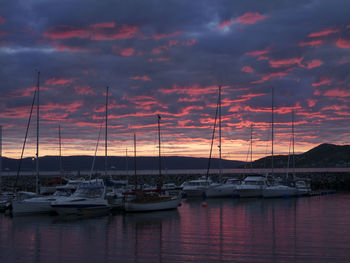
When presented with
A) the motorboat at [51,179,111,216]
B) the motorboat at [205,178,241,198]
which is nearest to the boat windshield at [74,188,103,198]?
the motorboat at [51,179,111,216]

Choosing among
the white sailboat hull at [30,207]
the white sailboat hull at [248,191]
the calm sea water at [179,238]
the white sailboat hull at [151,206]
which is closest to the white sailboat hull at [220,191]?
the white sailboat hull at [248,191]

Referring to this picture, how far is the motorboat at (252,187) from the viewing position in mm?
53250

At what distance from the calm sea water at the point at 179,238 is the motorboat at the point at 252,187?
18.7 metres

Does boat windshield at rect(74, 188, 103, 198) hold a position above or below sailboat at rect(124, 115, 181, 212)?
above

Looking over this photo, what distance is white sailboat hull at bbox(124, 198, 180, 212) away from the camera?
116 feet

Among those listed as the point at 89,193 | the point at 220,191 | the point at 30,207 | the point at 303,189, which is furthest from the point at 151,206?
the point at 303,189

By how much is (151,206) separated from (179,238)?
1377 centimetres

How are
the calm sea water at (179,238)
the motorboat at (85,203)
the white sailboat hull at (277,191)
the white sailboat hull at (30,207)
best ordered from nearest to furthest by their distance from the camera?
the calm sea water at (179,238)
the motorboat at (85,203)
the white sailboat hull at (30,207)
the white sailboat hull at (277,191)

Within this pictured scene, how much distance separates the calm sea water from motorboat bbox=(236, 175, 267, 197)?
735 inches

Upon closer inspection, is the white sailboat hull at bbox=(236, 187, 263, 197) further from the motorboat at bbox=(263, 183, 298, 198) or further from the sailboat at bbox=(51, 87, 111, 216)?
the sailboat at bbox=(51, 87, 111, 216)

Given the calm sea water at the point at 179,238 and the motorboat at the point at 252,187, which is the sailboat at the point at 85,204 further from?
the motorboat at the point at 252,187

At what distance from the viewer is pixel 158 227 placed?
27.2 metres

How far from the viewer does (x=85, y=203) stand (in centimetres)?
3256

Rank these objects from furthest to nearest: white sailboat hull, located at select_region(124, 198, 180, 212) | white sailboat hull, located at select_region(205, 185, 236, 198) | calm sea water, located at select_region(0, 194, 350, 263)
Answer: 1. white sailboat hull, located at select_region(205, 185, 236, 198)
2. white sailboat hull, located at select_region(124, 198, 180, 212)
3. calm sea water, located at select_region(0, 194, 350, 263)
